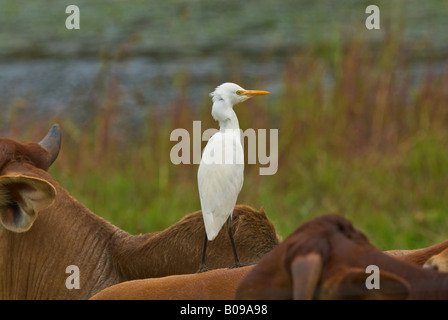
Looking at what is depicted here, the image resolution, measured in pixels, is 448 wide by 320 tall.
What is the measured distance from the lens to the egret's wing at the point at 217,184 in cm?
Answer: 267

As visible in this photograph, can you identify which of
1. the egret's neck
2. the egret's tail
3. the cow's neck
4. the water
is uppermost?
the water

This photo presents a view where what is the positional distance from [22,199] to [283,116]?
197 inches

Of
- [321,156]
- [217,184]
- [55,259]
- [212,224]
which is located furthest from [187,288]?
[321,156]

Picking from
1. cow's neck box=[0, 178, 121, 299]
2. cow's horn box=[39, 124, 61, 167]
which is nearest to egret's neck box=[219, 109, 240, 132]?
cow's neck box=[0, 178, 121, 299]

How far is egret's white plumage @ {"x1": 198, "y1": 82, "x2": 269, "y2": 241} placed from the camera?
2664 millimetres

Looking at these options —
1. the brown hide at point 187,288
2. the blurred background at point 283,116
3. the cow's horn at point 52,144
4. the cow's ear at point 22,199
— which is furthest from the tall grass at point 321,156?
the brown hide at point 187,288

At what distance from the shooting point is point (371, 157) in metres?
7.91

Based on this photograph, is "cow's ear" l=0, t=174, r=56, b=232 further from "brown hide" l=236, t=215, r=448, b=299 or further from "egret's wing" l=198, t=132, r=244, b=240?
"brown hide" l=236, t=215, r=448, b=299

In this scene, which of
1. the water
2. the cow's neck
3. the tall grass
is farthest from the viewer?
the water

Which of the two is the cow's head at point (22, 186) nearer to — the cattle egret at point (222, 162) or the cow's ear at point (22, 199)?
the cow's ear at point (22, 199)

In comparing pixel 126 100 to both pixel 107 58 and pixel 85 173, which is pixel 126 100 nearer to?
pixel 107 58

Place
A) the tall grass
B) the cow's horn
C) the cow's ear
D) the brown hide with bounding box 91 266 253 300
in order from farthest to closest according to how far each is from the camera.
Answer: the tall grass → the cow's horn → the cow's ear → the brown hide with bounding box 91 266 253 300

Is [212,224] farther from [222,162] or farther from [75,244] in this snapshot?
[75,244]
